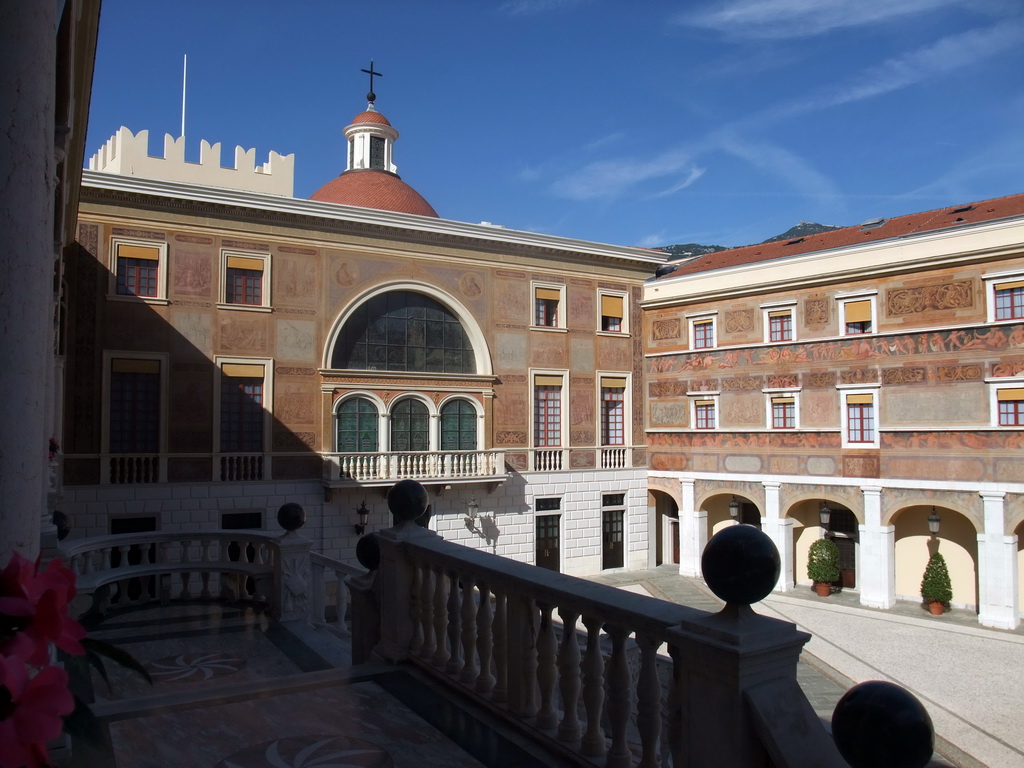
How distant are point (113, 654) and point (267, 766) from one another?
2694mm

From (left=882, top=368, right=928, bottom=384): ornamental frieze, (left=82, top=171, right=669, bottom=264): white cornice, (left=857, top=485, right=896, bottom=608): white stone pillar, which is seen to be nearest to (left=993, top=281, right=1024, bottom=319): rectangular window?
(left=882, top=368, right=928, bottom=384): ornamental frieze

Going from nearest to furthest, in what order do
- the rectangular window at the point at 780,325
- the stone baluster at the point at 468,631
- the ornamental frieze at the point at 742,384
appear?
the stone baluster at the point at 468,631 < the rectangular window at the point at 780,325 < the ornamental frieze at the point at 742,384

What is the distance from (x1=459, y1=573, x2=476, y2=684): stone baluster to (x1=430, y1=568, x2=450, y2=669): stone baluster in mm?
250

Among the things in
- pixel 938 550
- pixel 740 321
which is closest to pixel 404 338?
pixel 740 321

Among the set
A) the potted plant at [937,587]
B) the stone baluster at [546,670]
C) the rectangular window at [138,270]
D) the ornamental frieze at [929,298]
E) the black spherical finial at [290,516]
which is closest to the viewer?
the stone baluster at [546,670]

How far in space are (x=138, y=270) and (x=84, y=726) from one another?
20016 millimetres

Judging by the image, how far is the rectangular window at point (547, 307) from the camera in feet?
82.0

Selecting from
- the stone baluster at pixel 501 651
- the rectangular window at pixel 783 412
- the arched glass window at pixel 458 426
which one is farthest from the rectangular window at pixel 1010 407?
the stone baluster at pixel 501 651

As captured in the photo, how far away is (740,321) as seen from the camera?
24234 millimetres

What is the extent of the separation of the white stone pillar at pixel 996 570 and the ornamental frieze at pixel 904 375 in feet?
10.6

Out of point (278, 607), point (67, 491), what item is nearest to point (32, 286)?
point (278, 607)

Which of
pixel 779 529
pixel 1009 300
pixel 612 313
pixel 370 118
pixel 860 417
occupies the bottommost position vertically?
pixel 779 529

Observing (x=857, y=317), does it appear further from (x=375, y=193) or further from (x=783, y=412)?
(x=375, y=193)

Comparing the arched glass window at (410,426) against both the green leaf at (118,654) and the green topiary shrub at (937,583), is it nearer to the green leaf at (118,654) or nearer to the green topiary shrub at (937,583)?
the green topiary shrub at (937,583)
